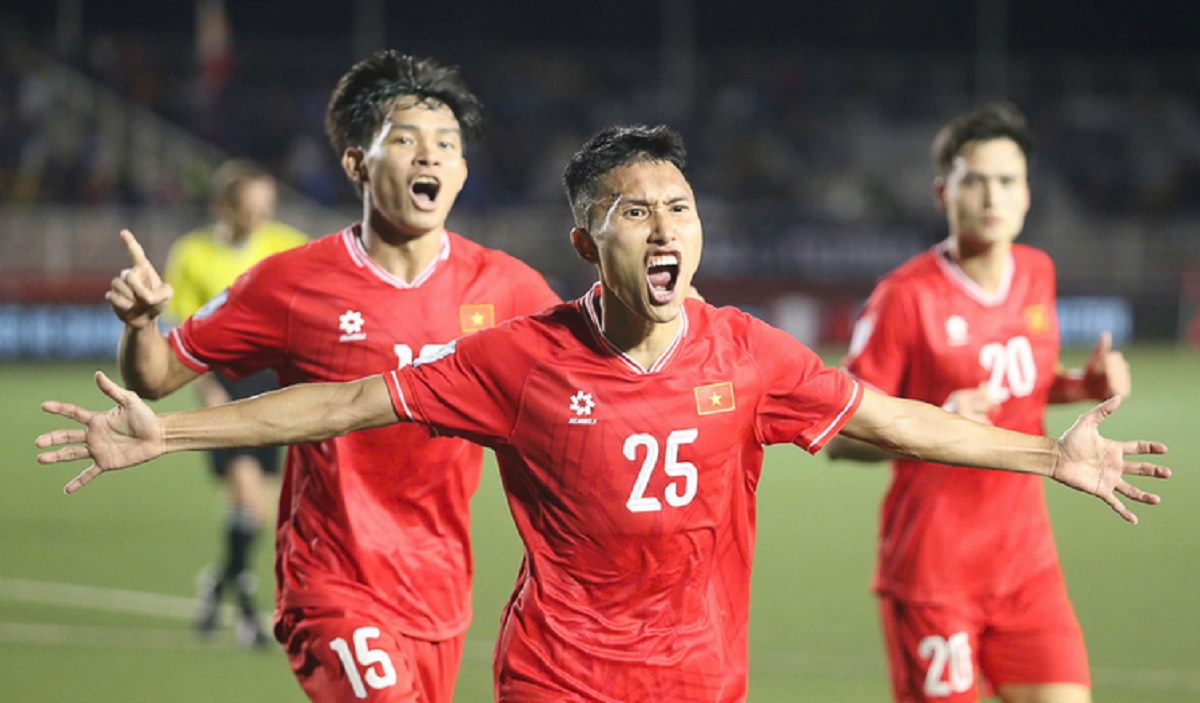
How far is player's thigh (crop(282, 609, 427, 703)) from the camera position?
4.59 m

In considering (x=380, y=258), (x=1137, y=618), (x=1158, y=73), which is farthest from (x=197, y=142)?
(x=380, y=258)

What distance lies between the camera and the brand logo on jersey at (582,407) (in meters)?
3.96

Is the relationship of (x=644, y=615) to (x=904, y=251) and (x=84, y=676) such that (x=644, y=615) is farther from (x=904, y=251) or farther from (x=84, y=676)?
(x=904, y=251)

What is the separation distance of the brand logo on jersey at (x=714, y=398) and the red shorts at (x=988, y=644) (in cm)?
163

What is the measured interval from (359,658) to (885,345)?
82.2 inches

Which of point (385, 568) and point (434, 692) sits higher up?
point (385, 568)

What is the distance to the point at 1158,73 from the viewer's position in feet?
96.1

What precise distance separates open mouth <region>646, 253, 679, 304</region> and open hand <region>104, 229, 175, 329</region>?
66.6 inches

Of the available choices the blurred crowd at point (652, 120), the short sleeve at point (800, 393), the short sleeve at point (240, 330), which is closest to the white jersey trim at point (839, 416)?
the short sleeve at point (800, 393)

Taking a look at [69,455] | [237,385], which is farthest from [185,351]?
[237,385]

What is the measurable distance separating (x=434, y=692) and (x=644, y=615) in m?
1.15

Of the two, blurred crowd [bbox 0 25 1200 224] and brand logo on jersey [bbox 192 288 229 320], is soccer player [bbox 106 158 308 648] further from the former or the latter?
blurred crowd [bbox 0 25 1200 224]

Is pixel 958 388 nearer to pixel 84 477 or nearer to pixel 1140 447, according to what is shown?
pixel 1140 447

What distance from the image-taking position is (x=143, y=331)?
4.85m
